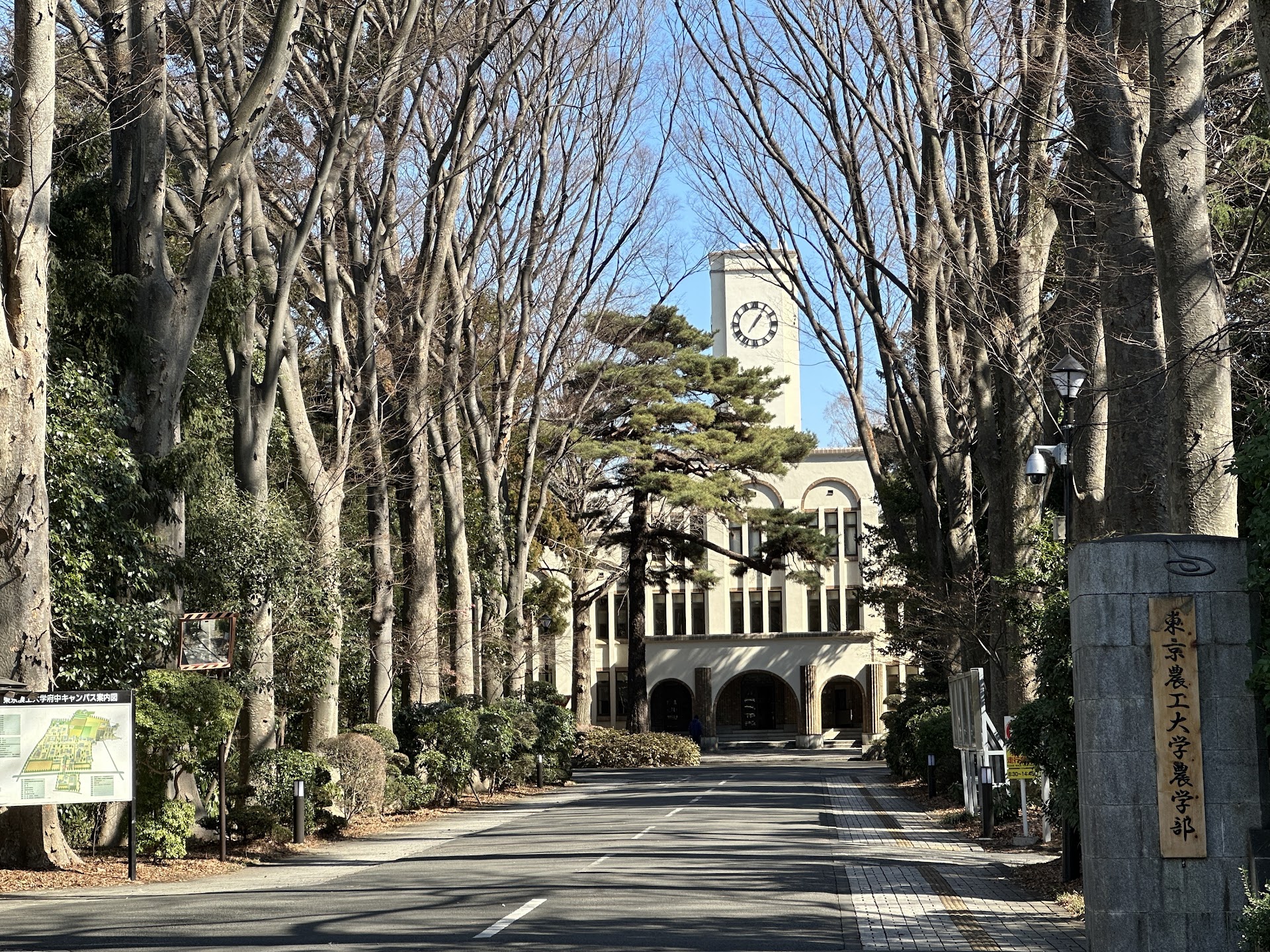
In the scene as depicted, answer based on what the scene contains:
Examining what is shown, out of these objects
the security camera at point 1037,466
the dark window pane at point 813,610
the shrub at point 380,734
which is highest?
the security camera at point 1037,466

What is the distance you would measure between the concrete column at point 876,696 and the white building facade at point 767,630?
5 cm

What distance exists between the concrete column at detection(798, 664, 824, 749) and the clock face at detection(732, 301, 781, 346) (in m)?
14.8

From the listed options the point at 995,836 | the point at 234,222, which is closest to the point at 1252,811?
the point at 995,836

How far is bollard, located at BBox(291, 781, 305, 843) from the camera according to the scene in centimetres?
1692

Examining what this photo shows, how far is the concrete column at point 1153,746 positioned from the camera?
7.86 meters

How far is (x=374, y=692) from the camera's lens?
23703 mm

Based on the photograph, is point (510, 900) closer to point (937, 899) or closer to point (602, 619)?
point (937, 899)

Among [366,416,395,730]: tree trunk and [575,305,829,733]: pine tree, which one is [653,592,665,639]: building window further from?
[366,416,395,730]: tree trunk

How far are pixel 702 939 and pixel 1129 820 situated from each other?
9.88 ft

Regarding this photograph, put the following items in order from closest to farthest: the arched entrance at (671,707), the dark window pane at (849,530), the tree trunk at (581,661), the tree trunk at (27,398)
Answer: the tree trunk at (27,398), the tree trunk at (581,661), the dark window pane at (849,530), the arched entrance at (671,707)

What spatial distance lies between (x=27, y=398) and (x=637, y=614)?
3317 cm

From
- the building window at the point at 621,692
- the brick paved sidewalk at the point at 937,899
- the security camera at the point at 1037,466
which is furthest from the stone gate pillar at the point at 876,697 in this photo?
the security camera at the point at 1037,466

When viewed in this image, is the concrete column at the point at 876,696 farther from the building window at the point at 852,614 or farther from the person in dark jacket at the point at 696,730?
the person in dark jacket at the point at 696,730

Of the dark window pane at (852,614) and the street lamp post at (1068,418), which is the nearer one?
the street lamp post at (1068,418)
